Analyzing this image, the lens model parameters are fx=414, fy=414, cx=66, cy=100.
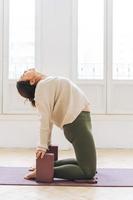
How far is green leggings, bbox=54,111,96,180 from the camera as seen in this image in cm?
335

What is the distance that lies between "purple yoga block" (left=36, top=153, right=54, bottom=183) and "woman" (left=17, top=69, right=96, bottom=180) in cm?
9

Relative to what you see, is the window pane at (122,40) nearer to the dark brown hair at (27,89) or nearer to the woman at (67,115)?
the woman at (67,115)

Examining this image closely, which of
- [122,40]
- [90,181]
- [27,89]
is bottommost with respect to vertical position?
[90,181]

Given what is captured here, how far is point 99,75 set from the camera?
585 centimetres

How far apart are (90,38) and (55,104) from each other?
2700mm

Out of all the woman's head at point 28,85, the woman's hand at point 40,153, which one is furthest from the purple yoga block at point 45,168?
the woman's head at point 28,85

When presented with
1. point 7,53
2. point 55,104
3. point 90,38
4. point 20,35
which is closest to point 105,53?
point 90,38

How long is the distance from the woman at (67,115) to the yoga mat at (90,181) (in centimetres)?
9

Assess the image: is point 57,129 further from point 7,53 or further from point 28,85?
point 28,85

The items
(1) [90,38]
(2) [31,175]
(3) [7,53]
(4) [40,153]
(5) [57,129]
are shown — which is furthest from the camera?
(1) [90,38]

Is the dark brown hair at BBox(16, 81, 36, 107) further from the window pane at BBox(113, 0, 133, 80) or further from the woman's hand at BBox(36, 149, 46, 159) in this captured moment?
the window pane at BBox(113, 0, 133, 80)

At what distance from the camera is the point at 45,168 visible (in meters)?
3.31

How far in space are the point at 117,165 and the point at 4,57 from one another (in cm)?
235

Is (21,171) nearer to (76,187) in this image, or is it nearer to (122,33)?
(76,187)
